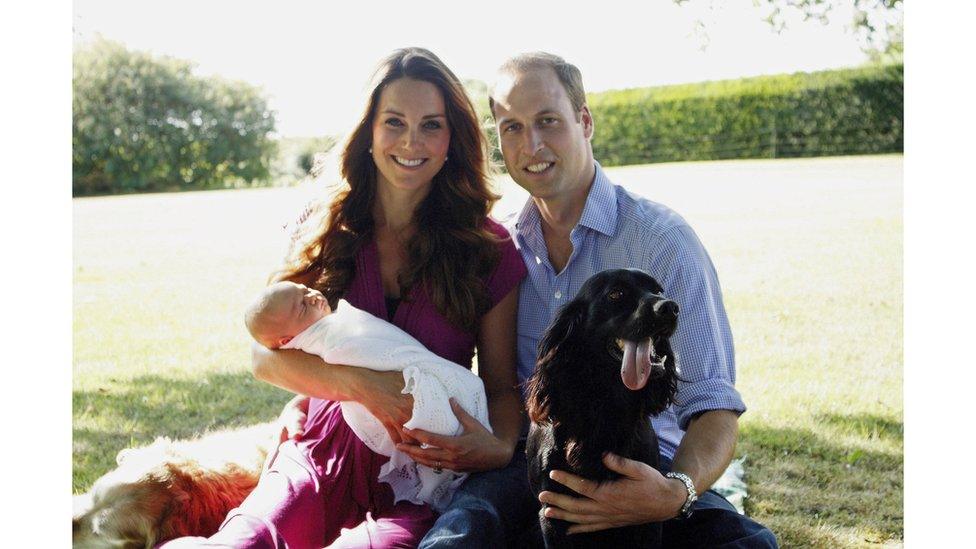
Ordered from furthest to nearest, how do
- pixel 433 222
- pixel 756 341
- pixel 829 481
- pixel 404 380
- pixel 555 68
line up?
pixel 756 341 < pixel 829 481 < pixel 433 222 < pixel 555 68 < pixel 404 380

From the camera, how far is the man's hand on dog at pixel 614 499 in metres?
2.83

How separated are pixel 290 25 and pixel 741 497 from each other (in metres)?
22.4

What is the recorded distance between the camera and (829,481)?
17.4 feet

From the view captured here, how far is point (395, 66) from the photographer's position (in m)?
3.99

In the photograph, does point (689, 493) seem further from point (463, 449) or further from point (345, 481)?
point (345, 481)

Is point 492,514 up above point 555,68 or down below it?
below

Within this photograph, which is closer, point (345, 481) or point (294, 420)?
point (345, 481)

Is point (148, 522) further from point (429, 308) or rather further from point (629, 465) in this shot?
point (629, 465)

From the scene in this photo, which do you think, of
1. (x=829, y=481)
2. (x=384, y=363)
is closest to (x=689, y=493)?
(x=384, y=363)

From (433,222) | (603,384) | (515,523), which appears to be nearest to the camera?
(603,384)

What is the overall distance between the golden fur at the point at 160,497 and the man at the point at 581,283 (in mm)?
1135

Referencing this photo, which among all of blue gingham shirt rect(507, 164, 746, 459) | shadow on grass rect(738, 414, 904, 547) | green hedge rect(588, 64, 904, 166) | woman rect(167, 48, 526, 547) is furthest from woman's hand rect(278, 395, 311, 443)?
green hedge rect(588, 64, 904, 166)

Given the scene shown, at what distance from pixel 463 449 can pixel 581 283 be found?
0.84 metres

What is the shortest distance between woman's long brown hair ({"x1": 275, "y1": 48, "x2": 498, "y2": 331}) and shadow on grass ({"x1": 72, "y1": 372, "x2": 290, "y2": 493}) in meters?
2.34
